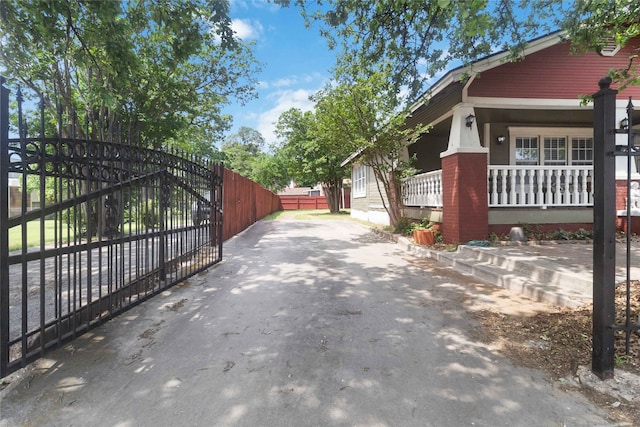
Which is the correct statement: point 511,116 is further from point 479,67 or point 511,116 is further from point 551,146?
point 479,67

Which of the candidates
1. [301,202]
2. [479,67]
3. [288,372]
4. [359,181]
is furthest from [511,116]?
[301,202]

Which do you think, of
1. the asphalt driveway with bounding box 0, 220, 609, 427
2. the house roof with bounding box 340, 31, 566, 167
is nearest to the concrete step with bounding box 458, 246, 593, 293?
the asphalt driveway with bounding box 0, 220, 609, 427

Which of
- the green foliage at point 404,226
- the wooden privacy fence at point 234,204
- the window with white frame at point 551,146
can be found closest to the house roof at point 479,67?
the window with white frame at point 551,146

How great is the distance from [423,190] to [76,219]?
8.76m

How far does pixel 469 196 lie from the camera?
757 centimetres

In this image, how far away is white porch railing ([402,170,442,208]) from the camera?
906 centimetres

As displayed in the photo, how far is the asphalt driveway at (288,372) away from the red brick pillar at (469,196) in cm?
336

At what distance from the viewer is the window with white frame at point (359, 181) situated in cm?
1906

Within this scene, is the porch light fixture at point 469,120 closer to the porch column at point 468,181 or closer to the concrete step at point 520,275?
the porch column at point 468,181

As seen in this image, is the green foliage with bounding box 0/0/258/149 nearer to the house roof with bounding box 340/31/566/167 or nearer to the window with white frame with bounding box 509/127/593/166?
the house roof with bounding box 340/31/566/167

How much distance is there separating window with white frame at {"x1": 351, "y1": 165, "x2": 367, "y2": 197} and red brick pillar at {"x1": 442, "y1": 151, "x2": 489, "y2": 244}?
436 inches

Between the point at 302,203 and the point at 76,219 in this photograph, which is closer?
the point at 76,219

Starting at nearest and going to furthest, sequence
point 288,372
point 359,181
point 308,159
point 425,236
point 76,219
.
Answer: point 288,372 < point 76,219 < point 425,236 < point 359,181 < point 308,159

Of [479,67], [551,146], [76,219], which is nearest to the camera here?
[76,219]
